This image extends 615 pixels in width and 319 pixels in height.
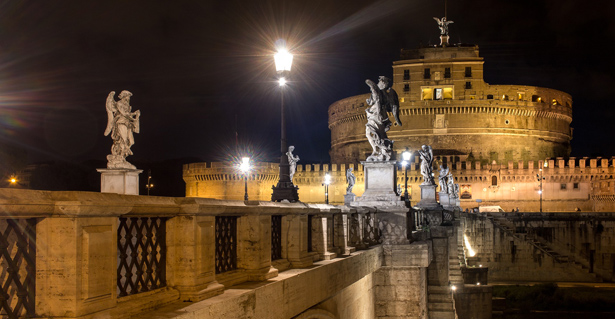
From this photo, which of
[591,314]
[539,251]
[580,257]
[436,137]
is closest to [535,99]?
[436,137]

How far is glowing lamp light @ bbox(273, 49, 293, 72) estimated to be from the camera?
37.4ft

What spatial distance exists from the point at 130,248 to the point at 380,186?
758 centimetres

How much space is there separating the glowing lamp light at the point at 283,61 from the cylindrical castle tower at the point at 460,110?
2236 inches

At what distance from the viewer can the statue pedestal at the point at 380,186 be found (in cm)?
1129

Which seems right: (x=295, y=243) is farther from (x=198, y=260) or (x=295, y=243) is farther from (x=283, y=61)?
(x=283, y=61)

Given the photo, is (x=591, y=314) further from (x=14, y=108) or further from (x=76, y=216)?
(x=14, y=108)

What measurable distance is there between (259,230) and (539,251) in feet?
128

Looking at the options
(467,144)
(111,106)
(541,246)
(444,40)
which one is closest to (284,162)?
(111,106)

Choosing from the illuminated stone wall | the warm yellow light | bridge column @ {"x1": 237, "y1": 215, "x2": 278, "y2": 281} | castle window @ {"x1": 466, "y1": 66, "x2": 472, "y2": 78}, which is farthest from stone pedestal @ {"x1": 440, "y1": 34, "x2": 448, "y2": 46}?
bridge column @ {"x1": 237, "y1": 215, "x2": 278, "y2": 281}

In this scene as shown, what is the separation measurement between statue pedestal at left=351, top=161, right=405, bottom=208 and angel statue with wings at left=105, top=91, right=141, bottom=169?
19.7ft

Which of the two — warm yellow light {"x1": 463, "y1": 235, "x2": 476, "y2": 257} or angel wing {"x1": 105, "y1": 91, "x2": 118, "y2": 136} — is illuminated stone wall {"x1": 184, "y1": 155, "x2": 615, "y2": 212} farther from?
angel wing {"x1": 105, "y1": 91, "x2": 118, "y2": 136}

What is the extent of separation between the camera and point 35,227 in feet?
11.2

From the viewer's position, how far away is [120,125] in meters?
14.5

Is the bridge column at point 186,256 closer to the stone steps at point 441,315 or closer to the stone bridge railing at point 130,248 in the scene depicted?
the stone bridge railing at point 130,248
